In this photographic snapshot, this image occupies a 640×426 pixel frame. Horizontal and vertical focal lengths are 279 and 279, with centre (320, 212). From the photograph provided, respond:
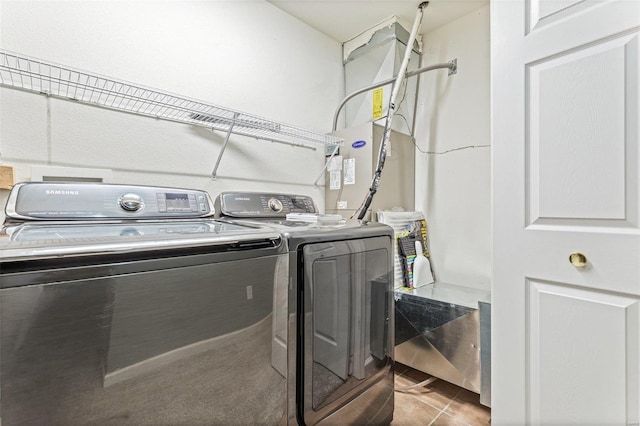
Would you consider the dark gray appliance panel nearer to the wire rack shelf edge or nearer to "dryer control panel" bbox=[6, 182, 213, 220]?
"dryer control panel" bbox=[6, 182, 213, 220]

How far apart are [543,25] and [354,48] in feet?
5.86

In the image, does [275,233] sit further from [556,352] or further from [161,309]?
[556,352]

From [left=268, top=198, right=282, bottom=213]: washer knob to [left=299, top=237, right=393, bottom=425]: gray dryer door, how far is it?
63 cm

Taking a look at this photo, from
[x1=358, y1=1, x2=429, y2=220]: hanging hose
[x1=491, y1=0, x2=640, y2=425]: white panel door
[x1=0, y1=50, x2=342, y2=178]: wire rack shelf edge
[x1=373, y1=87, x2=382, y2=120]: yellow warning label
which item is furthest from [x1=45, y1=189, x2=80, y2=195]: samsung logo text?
[x1=373, y1=87, x2=382, y2=120]: yellow warning label

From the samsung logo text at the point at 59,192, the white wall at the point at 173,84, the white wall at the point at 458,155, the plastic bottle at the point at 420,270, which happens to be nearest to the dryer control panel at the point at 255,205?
the white wall at the point at 173,84

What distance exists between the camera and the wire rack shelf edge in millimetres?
1139

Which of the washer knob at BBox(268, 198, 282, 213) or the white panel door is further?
the washer knob at BBox(268, 198, 282, 213)

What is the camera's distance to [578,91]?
0.94 m

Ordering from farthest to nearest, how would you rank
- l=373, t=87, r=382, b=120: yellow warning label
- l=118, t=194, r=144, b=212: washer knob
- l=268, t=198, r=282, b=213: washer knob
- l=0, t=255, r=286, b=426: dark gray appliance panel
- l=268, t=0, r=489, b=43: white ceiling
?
l=373, t=87, r=382, b=120: yellow warning label, l=268, t=0, r=489, b=43: white ceiling, l=268, t=198, r=282, b=213: washer knob, l=118, t=194, r=144, b=212: washer knob, l=0, t=255, r=286, b=426: dark gray appliance panel

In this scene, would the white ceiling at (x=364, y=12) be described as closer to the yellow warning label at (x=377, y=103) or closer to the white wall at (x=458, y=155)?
the white wall at (x=458, y=155)

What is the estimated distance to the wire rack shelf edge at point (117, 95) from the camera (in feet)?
3.74

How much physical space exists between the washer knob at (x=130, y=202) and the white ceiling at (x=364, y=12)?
5.89 ft

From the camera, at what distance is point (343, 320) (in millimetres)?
1156

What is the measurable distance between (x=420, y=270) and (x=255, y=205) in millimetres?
1374
